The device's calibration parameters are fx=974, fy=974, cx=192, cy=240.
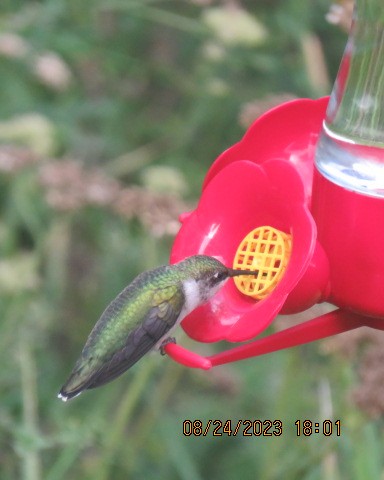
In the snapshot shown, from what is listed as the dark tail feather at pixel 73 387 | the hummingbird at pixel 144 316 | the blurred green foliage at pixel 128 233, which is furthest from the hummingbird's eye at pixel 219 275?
the blurred green foliage at pixel 128 233

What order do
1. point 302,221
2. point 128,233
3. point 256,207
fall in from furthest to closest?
1. point 128,233
2. point 256,207
3. point 302,221

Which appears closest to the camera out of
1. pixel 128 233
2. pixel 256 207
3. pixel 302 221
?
pixel 302 221

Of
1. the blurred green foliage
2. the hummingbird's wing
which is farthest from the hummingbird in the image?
the blurred green foliage

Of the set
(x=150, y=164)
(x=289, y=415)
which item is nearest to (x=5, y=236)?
(x=150, y=164)

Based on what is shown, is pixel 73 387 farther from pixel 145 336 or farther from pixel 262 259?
pixel 262 259

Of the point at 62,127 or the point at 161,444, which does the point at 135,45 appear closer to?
the point at 62,127

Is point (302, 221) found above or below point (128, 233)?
above

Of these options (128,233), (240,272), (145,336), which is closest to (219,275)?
(240,272)
